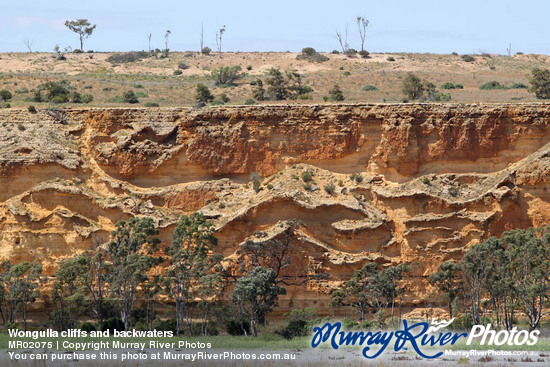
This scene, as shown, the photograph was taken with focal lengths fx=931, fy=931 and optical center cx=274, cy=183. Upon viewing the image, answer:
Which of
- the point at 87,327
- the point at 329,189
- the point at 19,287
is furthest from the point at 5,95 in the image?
the point at 329,189

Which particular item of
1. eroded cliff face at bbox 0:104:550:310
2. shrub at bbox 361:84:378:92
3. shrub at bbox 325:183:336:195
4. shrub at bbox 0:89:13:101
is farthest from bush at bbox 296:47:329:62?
shrub at bbox 325:183:336:195

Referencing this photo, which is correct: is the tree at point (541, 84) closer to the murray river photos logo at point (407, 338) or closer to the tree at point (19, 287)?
the murray river photos logo at point (407, 338)

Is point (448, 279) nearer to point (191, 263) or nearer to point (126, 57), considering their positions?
point (191, 263)

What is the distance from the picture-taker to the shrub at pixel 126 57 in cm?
7797

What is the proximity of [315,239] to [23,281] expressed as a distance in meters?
12.6

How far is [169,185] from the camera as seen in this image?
142 feet

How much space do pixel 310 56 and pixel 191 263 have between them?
40.9 metres

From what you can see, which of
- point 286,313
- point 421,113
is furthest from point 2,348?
point 421,113

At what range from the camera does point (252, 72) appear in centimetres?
7212

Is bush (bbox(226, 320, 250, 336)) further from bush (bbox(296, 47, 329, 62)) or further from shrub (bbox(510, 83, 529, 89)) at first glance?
bush (bbox(296, 47, 329, 62))

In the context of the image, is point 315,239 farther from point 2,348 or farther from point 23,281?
point 2,348

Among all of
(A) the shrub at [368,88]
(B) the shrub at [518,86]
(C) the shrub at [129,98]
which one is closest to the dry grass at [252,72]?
(A) the shrub at [368,88]

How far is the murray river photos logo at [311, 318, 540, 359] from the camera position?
2938cm

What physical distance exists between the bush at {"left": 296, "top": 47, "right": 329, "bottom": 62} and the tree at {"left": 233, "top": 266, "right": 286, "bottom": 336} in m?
39.5
